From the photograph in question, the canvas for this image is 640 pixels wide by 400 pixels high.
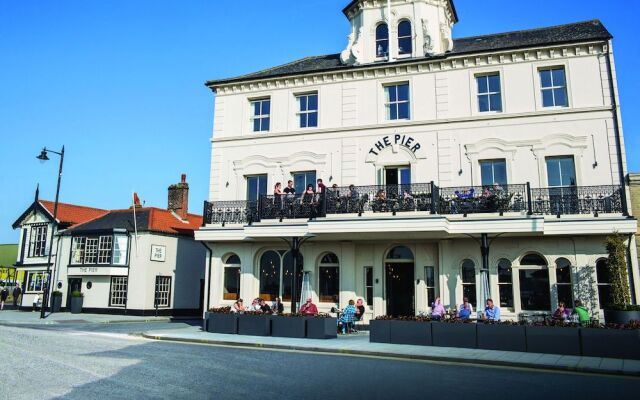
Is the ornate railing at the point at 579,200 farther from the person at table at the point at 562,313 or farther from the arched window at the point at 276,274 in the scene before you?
the arched window at the point at 276,274

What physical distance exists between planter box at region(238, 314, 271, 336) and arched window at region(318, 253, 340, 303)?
379cm

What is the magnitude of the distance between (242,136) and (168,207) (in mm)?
14218

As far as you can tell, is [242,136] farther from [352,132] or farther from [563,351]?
[563,351]

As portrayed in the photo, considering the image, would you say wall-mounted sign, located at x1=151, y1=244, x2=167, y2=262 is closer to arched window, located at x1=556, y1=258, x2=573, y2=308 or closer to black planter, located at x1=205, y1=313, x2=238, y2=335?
black planter, located at x1=205, y1=313, x2=238, y2=335

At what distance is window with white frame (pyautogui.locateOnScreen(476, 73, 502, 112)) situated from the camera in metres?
21.1

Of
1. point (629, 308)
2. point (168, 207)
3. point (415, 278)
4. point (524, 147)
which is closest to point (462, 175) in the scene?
point (524, 147)

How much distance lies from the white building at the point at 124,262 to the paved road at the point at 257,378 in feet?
54.1

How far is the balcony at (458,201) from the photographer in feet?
60.5

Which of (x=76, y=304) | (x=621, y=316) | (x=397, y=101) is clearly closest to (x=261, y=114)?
(x=397, y=101)

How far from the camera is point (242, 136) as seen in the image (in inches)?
957

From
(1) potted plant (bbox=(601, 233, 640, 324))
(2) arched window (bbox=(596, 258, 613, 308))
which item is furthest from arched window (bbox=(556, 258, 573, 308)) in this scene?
(1) potted plant (bbox=(601, 233, 640, 324))

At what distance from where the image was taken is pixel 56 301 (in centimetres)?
3142

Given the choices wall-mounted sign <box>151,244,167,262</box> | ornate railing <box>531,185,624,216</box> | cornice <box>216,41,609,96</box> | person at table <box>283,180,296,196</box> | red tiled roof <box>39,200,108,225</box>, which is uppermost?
cornice <box>216,41,609,96</box>

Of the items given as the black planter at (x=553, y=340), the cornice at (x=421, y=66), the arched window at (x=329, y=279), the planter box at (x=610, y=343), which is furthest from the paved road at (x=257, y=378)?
the cornice at (x=421, y=66)
